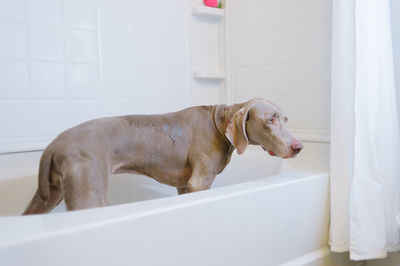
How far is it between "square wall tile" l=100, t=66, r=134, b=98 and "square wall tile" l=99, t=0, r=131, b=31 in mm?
175

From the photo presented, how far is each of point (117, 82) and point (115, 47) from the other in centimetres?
15

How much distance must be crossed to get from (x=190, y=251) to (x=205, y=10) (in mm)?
1340

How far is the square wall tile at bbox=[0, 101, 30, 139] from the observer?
55.2 inches

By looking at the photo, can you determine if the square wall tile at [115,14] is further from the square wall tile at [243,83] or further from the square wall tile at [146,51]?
the square wall tile at [243,83]

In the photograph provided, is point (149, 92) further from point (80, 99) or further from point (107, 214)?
point (107, 214)

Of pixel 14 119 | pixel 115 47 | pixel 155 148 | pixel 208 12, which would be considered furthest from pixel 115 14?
pixel 155 148

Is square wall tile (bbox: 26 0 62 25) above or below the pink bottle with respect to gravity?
below

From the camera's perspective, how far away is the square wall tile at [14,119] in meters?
1.40

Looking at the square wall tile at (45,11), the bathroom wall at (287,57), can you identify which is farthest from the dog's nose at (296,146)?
the square wall tile at (45,11)

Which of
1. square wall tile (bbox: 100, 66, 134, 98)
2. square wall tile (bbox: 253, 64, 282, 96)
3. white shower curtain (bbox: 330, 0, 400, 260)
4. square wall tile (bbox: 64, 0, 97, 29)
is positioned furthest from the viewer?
square wall tile (bbox: 253, 64, 282, 96)

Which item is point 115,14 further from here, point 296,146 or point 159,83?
point 296,146

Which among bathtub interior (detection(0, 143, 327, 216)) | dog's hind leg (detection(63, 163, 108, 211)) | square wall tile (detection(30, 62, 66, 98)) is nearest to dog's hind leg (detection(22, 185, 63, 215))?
dog's hind leg (detection(63, 163, 108, 211))

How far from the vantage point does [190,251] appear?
870 mm

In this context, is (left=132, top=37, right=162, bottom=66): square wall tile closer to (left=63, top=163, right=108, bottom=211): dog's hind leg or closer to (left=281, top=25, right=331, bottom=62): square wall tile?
(left=281, top=25, right=331, bottom=62): square wall tile
